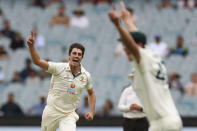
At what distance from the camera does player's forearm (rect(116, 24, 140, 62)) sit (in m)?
4.80

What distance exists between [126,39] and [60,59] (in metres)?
10.6

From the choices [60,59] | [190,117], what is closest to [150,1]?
[60,59]

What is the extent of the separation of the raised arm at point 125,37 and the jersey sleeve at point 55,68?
255cm

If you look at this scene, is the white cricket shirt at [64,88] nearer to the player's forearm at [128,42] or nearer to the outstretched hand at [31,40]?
the outstretched hand at [31,40]

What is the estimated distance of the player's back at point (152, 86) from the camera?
5082 millimetres

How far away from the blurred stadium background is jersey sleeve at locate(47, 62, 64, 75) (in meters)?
6.00

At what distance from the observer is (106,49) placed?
1569cm

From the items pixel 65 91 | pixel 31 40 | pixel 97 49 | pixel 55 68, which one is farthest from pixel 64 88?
pixel 97 49

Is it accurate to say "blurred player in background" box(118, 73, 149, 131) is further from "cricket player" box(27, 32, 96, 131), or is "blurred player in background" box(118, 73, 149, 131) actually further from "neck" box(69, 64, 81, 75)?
"neck" box(69, 64, 81, 75)

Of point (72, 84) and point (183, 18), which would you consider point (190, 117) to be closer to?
point (183, 18)

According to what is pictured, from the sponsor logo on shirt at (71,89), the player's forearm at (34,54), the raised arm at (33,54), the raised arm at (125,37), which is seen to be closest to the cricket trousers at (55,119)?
the sponsor logo on shirt at (71,89)

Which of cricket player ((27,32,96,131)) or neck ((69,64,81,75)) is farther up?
neck ((69,64,81,75))

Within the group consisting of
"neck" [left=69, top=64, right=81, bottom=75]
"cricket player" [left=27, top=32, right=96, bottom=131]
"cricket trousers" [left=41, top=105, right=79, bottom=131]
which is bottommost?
"cricket trousers" [left=41, top=105, right=79, bottom=131]

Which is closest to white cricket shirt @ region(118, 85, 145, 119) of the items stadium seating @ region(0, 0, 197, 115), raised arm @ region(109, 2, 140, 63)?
raised arm @ region(109, 2, 140, 63)
